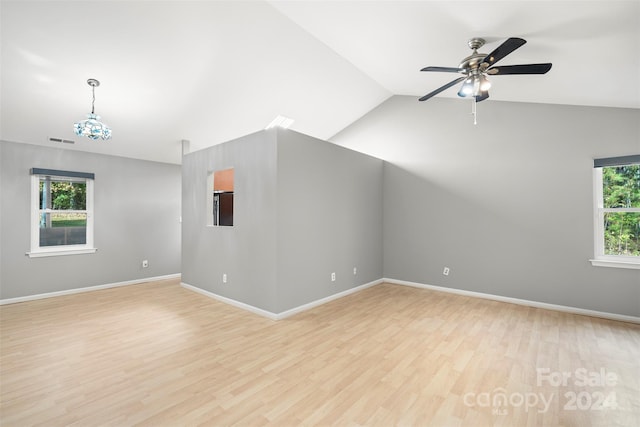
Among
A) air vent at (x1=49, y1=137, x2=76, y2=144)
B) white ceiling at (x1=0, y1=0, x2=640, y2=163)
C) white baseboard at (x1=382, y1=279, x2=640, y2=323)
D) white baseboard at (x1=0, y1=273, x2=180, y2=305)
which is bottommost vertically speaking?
white baseboard at (x1=0, y1=273, x2=180, y2=305)

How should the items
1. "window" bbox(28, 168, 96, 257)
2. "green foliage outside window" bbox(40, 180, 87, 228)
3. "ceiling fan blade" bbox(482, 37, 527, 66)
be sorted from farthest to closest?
"green foliage outside window" bbox(40, 180, 87, 228)
"window" bbox(28, 168, 96, 257)
"ceiling fan blade" bbox(482, 37, 527, 66)

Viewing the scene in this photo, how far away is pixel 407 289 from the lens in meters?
5.27

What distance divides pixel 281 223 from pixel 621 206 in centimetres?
470

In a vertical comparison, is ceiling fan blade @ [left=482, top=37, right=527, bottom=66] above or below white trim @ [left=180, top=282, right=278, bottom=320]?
above

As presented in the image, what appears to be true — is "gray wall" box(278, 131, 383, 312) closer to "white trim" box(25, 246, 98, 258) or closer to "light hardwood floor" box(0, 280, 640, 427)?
"light hardwood floor" box(0, 280, 640, 427)

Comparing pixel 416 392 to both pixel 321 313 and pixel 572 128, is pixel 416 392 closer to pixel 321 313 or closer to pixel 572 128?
pixel 321 313

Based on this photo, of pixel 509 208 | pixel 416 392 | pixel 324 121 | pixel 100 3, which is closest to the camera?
pixel 416 392

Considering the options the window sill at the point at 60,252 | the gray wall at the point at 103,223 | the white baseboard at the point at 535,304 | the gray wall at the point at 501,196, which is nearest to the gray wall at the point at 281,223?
the gray wall at the point at 501,196

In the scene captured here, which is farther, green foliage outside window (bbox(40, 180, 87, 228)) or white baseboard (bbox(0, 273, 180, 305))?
green foliage outside window (bbox(40, 180, 87, 228))

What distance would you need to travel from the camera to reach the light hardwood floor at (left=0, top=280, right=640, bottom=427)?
191cm

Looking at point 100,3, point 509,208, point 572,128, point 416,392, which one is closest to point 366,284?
point 509,208

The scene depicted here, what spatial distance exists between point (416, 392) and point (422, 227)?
3686 millimetres

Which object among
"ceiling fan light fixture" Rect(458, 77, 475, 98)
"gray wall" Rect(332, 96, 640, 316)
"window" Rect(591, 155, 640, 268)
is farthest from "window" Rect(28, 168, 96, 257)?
"window" Rect(591, 155, 640, 268)

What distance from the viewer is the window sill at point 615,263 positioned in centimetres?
Answer: 362
